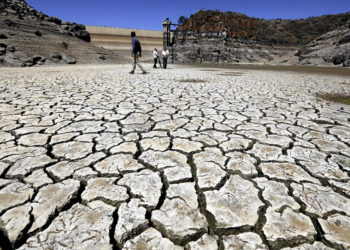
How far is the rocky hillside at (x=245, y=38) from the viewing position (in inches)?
902

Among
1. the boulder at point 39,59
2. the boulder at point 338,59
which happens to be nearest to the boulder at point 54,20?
the boulder at point 39,59

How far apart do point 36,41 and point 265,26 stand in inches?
1185

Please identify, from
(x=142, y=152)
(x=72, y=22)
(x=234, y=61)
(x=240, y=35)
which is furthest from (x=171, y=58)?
(x=142, y=152)

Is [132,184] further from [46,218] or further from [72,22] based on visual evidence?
[72,22]

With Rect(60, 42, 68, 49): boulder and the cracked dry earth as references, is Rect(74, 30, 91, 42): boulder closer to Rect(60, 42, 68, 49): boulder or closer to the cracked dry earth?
Rect(60, 42, 68, 49): boulder

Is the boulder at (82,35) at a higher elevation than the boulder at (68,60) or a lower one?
higher

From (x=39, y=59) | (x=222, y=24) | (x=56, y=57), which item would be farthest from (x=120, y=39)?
(x=39, y=59)

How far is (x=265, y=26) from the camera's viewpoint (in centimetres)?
3128

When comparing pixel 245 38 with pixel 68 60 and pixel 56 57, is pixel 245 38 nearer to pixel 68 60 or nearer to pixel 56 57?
pixel 68 60

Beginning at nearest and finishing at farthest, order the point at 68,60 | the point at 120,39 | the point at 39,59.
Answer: the point at 39,59, the point at 68,60, the point at 120,39

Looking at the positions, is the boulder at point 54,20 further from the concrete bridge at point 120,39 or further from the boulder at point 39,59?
the boulder at point 39,59

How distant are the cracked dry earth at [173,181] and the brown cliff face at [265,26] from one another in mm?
26040

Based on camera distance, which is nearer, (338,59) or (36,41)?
(338,59)

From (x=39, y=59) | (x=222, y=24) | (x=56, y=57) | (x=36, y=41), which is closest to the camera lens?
(x=39, y=59)
